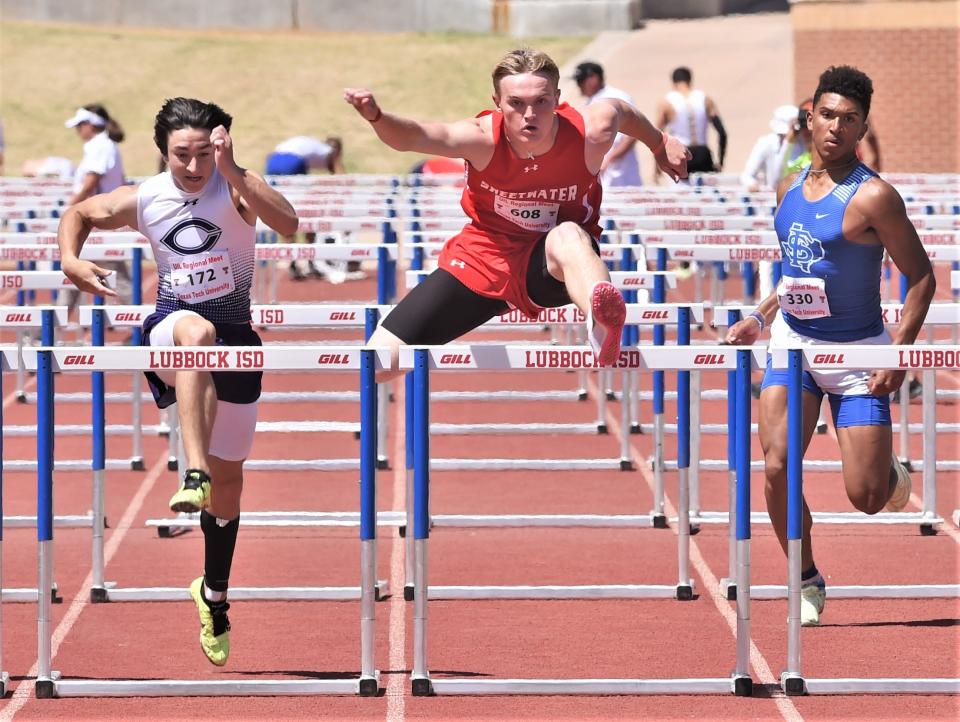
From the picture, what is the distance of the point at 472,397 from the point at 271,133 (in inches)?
832

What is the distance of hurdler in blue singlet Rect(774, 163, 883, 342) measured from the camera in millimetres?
6980

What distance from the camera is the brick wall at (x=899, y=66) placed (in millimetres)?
27672

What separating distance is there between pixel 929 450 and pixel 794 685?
113 inches

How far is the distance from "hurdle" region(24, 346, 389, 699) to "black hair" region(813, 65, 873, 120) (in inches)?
77.6

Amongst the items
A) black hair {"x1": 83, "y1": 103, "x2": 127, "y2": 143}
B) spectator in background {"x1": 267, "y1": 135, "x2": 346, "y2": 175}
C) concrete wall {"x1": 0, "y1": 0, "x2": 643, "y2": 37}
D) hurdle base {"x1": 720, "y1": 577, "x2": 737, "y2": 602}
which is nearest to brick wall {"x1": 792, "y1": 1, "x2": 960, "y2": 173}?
spectator in background {"x1": 267, "y1": 135, "x2": 346, "y2": 175}

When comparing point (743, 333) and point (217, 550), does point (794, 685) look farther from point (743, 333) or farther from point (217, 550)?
point (217, 550)

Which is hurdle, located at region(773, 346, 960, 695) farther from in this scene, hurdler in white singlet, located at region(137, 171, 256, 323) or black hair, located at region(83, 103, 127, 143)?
black hair, located at region(83, 103, 127, 143)

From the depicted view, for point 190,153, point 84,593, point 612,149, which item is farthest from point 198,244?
point 612,149

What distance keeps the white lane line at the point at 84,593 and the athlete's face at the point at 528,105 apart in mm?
2519

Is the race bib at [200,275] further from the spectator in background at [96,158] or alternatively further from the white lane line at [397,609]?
the spectator in background at [96,158]

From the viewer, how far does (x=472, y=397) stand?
12688 mm

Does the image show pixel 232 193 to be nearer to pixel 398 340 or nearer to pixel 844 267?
pixel 398 340

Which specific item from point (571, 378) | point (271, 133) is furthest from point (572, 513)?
point (271, 133)

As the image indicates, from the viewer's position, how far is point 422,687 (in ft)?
21.3
